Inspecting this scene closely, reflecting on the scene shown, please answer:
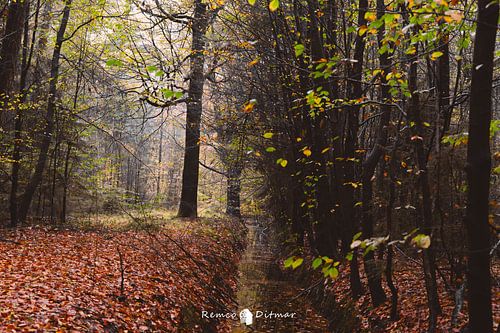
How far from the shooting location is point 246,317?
8047mm

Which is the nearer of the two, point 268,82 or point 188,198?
point 268,82

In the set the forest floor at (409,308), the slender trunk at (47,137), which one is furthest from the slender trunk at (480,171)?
the slender trunk at (47,137)

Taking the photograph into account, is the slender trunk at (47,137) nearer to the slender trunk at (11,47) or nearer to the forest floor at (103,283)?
the forest floor at (103,283)

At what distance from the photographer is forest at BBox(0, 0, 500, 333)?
3.74 m

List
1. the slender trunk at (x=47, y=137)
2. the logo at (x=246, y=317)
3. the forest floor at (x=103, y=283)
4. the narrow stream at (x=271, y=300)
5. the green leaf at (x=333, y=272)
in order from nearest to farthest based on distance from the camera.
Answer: the green leaf at (x=333, y=272)
the forest floor at (x=103, y=283)
the narrow stream at (x=271, y=300)
the logo at (x=246, y=317)
the slender trunk at (x=47, y=137)

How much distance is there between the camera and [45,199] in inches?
558

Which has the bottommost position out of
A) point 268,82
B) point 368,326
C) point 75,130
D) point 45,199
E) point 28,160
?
point 368,326

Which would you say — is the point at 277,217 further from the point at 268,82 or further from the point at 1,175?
the point at 1,175

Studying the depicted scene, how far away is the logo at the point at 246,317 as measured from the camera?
7.81 metres

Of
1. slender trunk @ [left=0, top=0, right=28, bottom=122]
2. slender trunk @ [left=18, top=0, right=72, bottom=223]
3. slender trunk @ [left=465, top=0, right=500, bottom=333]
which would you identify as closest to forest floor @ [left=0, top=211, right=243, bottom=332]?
slender trunk @ [left=18, top=0, right=72, bottom=223]

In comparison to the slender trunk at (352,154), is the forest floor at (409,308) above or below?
below

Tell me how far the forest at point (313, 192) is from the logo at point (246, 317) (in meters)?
0.04

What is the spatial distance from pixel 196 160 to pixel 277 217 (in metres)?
4.42

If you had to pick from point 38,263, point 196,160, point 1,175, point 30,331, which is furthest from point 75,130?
point 30,331
